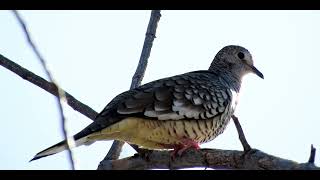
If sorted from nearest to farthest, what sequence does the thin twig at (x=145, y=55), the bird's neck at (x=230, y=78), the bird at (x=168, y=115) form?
the bird at (x=168, y=115)
the thin twig at (x=145, y=55)
the bird's neck at (x=230, y=78)

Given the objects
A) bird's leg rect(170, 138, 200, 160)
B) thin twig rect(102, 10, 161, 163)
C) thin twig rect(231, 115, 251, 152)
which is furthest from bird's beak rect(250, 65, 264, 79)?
thin twig rect(231, 115, 251, 152)

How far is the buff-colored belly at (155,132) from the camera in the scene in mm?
4859

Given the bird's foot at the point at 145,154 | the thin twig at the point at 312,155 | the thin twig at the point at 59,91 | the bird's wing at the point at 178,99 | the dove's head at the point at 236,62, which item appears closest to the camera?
the thin twig at the point at 59,91

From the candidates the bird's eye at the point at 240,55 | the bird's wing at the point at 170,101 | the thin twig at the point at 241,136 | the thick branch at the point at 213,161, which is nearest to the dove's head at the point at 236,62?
the bird's eye at the point at 240,55

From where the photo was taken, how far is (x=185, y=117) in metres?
5.19

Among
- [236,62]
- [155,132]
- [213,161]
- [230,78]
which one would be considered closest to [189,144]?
[155,132]

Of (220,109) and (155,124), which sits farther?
(220,109)

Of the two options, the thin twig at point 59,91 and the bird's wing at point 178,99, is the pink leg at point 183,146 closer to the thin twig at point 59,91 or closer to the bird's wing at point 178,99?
the bird's wing at point 178,99

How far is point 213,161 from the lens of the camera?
4.11 meters

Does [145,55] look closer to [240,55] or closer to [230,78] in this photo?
[230,78]

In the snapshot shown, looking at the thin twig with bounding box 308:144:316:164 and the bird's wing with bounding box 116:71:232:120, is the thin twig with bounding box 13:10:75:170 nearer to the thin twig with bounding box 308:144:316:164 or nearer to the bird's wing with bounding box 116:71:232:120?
the thin twig with bounding box 308:144:316:164
